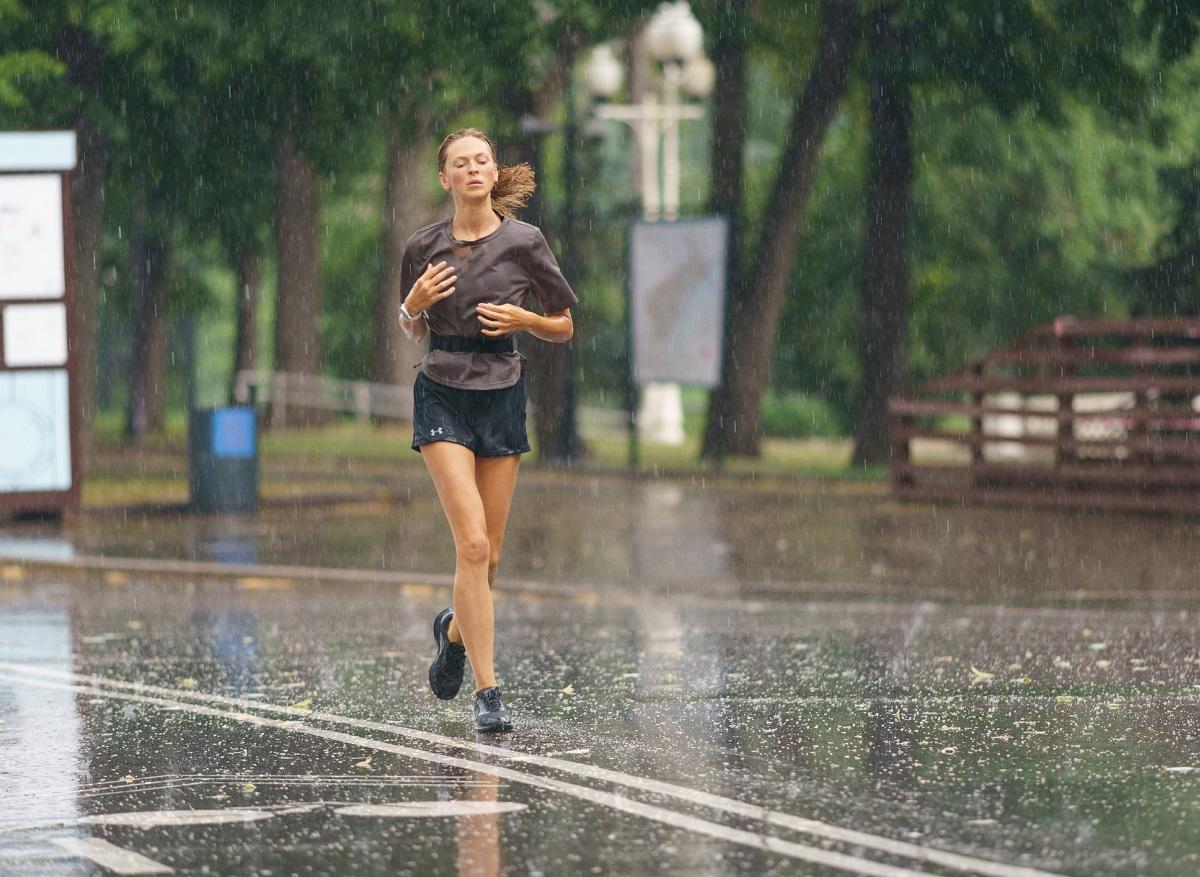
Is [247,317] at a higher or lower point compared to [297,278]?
lower

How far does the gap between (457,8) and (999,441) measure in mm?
6869

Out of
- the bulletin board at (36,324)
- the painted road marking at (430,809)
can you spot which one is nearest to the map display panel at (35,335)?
the bulletin board at (36,324)

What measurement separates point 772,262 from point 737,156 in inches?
67.2

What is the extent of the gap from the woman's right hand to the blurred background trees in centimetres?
1188

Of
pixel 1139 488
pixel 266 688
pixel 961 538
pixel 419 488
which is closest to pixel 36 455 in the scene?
pixel 419 488

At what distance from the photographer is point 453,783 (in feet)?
24.4

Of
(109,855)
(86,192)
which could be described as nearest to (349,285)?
(86,192)

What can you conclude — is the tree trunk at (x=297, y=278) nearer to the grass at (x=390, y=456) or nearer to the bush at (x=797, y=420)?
the grass at (x=390, y=456)

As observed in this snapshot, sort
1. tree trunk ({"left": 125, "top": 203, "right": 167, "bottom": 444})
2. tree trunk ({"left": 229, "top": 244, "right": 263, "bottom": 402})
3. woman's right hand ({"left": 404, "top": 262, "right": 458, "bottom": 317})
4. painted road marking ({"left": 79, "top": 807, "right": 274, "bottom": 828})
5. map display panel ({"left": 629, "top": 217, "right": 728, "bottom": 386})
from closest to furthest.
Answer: painted road marking ({"left": 79, "top": 807, "right": 274, "bottom": 828})
woman's right hand ({"left": 404, "top": 262, "right": 458, "bottom": 317})
map display panel ({"left": 629, "top": 217, "right": 728, "bottom": 386})
tree trunk ({"left": 125, "top": 203, "right": 167, "bottom": 444})
tree trunk ({"left": 229, "top": 244, "right": 263, "bottom": 402})

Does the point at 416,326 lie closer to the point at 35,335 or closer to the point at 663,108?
the point at 35,335

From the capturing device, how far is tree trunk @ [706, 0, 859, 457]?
90.8 feet

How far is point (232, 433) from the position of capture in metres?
21.5

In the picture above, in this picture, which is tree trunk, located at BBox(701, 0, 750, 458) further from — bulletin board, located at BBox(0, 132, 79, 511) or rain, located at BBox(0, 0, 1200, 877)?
bulletin board, located at BBox(0, 132, 79, 511)

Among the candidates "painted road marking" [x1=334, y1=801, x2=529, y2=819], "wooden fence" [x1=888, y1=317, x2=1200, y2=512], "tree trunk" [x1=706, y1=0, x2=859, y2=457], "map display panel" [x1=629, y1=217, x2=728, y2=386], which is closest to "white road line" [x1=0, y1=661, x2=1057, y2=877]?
"painted road marking" [x1=334, y1=801, x2=529, y2=819]
